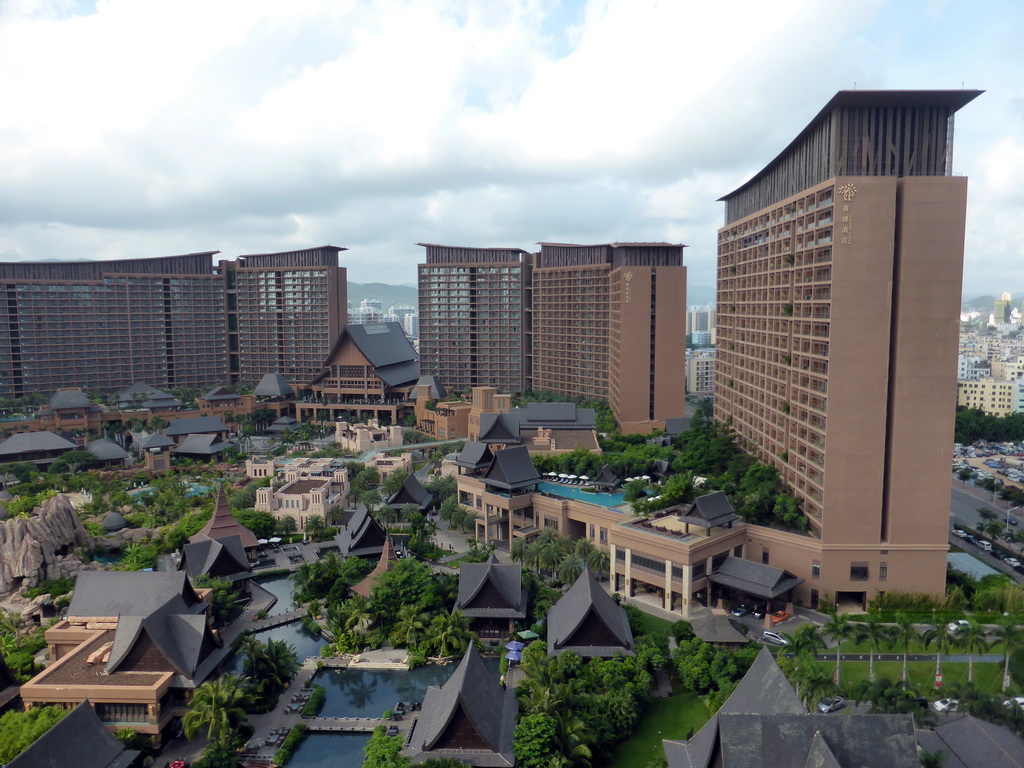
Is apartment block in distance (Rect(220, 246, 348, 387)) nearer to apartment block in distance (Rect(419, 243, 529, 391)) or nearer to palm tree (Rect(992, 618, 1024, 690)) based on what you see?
apartment block in distance (Rect(419, 243, 529, 391))

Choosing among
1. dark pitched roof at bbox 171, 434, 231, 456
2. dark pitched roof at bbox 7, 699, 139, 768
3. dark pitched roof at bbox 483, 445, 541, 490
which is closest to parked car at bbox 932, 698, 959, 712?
dark pitched roof at bbox 483, 445, 541, 490

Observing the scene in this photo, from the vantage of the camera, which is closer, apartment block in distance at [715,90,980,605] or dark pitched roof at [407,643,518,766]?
dark pitched roof at [407,643,518,766]

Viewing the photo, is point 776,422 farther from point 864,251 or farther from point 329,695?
point 329,695

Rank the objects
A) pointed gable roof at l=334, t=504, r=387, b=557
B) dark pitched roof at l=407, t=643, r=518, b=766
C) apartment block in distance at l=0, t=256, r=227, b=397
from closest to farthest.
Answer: dark pitched roof at l=407, t=643, r=518, b=766 < pointed gable roof at l=334, t=504, r=387, b=557 < apartment block in distance at l=0, t=256, r=227, b=397

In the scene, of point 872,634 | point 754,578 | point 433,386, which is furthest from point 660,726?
point 433,386

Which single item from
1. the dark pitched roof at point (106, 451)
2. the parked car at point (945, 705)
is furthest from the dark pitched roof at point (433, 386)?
the parked car at point (945, 705)

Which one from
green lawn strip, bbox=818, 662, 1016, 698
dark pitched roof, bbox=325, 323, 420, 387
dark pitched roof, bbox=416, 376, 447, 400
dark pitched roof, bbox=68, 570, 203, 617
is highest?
dark pitched roof, bbox=325, 323, 420, 387

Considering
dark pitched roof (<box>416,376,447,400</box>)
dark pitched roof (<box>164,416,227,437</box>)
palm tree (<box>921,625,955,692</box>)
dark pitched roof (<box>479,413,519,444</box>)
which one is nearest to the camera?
palm tree (<box>921,625,955,692</box>)

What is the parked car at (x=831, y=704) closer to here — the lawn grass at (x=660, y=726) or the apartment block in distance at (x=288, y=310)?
the lawn grass at (x=660, y=726)
